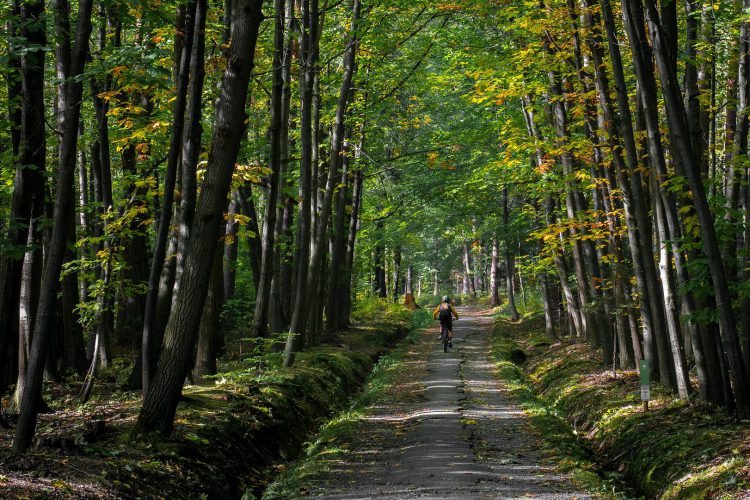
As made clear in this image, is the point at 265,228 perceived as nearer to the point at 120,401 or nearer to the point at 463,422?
the point at 120,401

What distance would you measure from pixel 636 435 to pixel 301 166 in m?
9.25

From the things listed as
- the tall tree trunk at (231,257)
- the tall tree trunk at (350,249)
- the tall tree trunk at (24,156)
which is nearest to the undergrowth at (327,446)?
the tall tree trunk at (24,156)

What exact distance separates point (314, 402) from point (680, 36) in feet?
36.0

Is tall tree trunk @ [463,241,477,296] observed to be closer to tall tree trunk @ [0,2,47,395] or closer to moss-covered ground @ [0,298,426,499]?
moss-covered ground @ [0,298,426,499]

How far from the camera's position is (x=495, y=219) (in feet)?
133

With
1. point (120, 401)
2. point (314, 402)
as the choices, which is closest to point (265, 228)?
point (314, 402)

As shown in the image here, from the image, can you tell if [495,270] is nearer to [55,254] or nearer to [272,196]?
[272,196]

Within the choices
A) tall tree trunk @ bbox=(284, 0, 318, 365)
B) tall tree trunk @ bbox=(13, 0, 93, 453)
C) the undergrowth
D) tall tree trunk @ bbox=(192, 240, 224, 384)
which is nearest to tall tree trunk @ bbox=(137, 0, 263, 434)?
tall tree trunk @ bbox=(13, 0, 93, 453)

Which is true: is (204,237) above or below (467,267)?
below

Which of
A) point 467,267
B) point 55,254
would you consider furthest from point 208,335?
point 467,267

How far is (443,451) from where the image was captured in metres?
9.19

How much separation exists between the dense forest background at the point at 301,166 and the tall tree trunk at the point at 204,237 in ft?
0.08

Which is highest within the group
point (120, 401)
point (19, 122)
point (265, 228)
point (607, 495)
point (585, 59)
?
point (585, 59)

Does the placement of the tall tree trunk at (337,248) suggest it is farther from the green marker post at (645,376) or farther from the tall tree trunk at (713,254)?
the tall tree trunk at (713,254)
